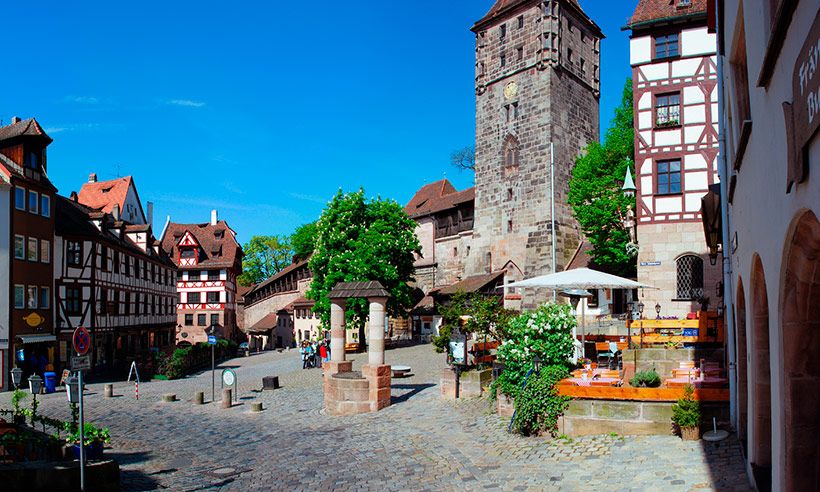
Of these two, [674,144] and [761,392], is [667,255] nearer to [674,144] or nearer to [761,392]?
[674,144]

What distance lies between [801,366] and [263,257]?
257 feet

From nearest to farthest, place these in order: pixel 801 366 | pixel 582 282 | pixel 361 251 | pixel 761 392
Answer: pixel 801 366, pixel 761 392, pixel 582 282, pixel 361 251

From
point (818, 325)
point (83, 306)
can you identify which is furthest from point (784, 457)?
point (83, 306)

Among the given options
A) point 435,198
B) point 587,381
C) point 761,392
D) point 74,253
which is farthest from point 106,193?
point 761,392

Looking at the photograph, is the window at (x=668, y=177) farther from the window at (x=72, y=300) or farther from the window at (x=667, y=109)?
the window at (x=72, y=300)

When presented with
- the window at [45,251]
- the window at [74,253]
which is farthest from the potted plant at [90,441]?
the window at [74,253]

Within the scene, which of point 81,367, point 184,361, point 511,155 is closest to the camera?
point 81,367

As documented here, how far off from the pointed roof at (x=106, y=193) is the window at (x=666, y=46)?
38336mm

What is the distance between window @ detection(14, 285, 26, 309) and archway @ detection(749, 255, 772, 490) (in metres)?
29.7

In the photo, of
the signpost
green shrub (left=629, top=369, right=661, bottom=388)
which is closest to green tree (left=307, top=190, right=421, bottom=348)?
the signpost

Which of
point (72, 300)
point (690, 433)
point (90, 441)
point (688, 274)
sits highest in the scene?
point (688, 274)

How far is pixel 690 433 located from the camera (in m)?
10.3

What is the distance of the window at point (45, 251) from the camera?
31.4 m

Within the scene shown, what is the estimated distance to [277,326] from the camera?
216ft
